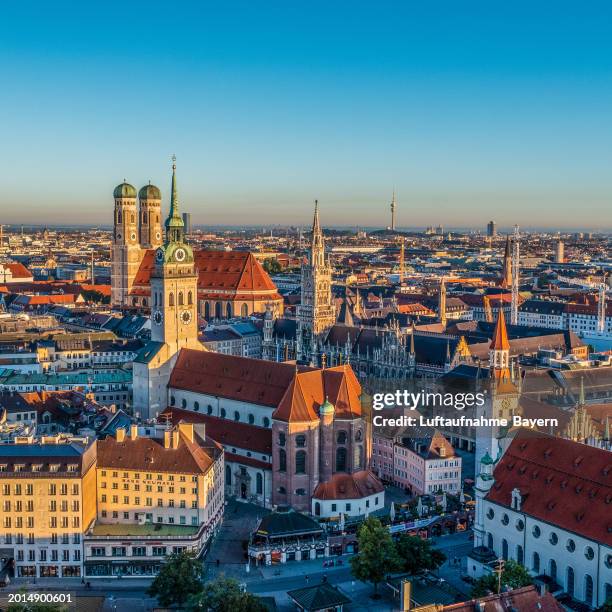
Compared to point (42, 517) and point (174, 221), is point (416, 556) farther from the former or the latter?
point (174, 221)

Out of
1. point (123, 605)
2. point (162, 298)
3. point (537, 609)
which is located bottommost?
point (123, 605)

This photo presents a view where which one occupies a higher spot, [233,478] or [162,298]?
[162,298]

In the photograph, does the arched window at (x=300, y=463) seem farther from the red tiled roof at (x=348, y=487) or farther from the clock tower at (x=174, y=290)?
the clock tower at (x=174, y=290)

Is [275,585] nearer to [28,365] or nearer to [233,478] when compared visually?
[233,478]

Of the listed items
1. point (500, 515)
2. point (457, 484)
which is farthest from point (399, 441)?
point (500, 515)

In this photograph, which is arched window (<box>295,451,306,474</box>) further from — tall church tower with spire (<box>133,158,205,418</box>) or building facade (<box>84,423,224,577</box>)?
tall church tower with spire (<box>133,158,205,418</box>)

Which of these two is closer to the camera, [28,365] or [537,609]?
[537,609]

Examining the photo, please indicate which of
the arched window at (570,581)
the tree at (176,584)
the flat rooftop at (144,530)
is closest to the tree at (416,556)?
the arched window at (570,581)
